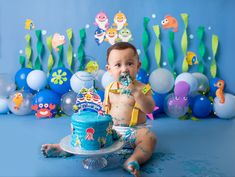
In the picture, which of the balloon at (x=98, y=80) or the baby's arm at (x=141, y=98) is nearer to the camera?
the baby's arm at (x=141, y=98)

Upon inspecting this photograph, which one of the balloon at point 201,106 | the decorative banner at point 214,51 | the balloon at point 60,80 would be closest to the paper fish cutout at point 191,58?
the decorative banner at point 214,51

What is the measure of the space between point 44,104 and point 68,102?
217 millimetres

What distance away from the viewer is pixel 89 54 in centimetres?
331

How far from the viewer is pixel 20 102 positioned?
3000 mm

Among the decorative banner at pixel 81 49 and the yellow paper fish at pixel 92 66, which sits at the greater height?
the decorative banner at pixel 81 49

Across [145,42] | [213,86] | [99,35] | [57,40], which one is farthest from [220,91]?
[57,40]

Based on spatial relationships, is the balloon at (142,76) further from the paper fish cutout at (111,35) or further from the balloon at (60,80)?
the balloon at (60,80)

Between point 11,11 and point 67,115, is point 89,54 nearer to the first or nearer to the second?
point 67,115

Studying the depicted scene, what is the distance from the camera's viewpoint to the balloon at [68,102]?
2.95 meters

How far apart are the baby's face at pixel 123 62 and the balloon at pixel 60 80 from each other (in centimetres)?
102

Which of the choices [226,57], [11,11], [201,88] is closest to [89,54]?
[11,11]

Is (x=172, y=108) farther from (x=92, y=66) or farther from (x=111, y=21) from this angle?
(x=111, y=21)

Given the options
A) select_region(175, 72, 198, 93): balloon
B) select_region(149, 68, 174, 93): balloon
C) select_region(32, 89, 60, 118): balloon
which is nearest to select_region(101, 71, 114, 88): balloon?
select_region(149, 68, 174, 93): balloon

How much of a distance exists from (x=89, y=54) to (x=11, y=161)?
4.89ft
